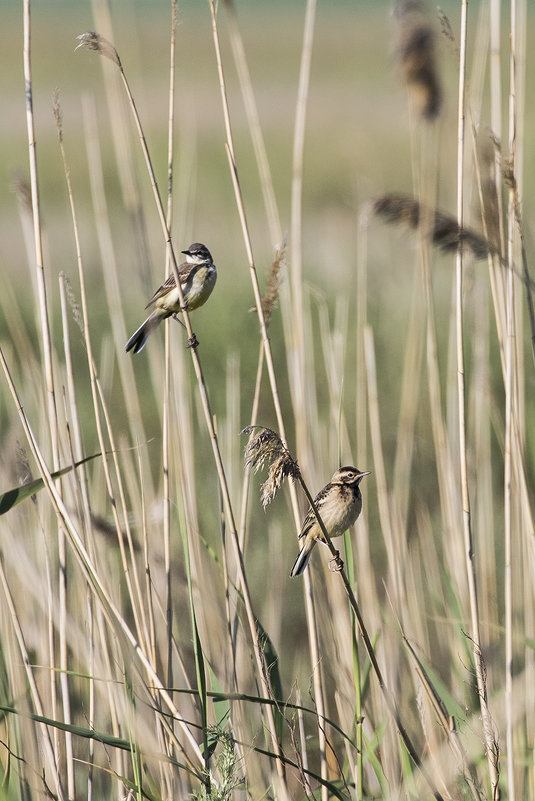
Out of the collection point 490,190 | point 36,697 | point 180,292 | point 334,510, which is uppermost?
point 490,190

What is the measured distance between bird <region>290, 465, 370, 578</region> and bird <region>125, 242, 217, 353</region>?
27.2 inches

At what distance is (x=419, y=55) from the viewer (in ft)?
10.3

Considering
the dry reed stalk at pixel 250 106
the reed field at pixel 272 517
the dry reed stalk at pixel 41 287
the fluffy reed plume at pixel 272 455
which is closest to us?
the fluffy reed plume at pixel 272 455

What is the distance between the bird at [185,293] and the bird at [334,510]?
2.27ft

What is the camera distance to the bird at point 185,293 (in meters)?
2.71

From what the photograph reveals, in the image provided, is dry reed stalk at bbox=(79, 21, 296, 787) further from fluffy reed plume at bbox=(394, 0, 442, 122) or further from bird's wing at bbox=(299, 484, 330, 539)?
fluffy reed plume at bbox=(394, 0, 442, 122)

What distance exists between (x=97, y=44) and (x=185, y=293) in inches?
40.8

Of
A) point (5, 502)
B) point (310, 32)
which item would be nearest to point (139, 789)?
point (5, 502)

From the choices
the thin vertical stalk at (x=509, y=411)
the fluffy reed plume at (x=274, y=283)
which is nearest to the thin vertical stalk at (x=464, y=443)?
the thin vertical stalk at (x=509, y=411)

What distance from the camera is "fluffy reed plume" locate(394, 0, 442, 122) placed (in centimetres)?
307

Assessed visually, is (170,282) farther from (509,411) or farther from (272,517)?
(272,517)

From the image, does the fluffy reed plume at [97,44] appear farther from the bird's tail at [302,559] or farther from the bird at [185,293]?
the bird's tail at [302,559]

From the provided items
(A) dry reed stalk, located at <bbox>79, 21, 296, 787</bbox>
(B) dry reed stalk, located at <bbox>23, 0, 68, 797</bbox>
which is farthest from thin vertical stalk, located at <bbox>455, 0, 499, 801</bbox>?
(B) dry reed stalk, located at <bbox>23, 0, 68, 797</bbox>

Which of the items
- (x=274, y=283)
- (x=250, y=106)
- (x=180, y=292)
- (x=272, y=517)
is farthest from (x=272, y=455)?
(x=272, y=517)
